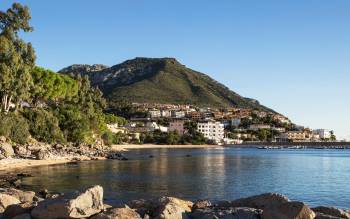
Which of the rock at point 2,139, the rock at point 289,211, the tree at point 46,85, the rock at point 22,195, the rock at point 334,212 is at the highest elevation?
the tree at point 46,85

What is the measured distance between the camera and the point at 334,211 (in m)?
16.1

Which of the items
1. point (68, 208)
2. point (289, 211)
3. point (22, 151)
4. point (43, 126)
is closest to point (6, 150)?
point (22, 151)

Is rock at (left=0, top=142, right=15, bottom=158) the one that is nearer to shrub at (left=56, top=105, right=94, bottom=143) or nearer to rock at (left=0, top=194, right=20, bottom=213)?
shrub at (left=56, top=105, right=94, bottom=143)

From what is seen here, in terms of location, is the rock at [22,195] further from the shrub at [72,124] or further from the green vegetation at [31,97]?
the shrub at [72,124]

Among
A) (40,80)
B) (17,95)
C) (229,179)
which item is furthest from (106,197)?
(40,80)

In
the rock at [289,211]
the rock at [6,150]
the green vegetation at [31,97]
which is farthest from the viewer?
the green vegetation at [31,97]

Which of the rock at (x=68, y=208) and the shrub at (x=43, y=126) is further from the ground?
the shrub at (x=43, y=126)

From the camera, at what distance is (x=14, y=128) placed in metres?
77.3

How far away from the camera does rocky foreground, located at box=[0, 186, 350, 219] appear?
1483cm

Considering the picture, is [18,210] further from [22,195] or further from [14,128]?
[14,128]

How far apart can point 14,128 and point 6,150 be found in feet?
30.0

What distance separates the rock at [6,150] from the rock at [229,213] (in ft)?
185

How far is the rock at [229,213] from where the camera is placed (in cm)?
1519

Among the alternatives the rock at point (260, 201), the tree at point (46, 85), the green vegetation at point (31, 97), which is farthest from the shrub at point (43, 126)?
the rock at point (260, 201)
